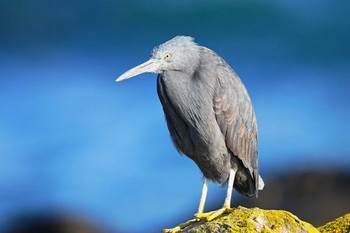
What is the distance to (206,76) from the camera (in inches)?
357

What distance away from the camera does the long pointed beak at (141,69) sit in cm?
873

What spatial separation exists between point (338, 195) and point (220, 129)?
5.62 meters

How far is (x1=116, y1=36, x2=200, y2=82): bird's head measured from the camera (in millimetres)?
8781

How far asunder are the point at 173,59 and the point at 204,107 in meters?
0.67

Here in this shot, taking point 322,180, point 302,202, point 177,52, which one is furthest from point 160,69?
point 322,180

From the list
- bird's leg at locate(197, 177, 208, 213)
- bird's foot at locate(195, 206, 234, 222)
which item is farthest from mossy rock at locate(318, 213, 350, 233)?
bird's leg at locate(197, 177, 208, 213)

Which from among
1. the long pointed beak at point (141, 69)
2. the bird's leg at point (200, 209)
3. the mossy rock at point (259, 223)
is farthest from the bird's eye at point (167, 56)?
the mossy rock at point (259, 223)

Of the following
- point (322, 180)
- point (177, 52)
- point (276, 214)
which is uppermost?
point (177, 52)

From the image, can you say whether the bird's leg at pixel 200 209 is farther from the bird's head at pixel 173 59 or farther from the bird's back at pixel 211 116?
the bird's head at pixel 173 59

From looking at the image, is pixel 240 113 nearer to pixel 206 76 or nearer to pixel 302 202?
pixel 206 76

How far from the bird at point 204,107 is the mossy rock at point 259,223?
1.31 metres

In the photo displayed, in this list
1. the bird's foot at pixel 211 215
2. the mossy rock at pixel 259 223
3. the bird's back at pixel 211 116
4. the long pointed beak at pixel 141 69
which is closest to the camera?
the mossy rock at pixel 259 223

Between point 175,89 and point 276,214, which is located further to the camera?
point 175,89

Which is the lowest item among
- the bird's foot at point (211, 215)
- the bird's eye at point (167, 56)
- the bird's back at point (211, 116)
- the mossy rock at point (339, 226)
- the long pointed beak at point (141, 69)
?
the mossy rock at point (339, 226)
